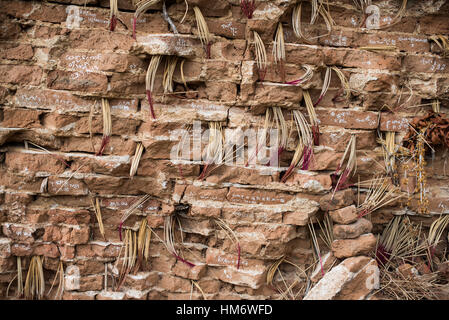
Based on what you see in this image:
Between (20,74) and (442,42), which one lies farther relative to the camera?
(442,42)

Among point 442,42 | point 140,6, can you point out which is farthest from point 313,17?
point 140,6

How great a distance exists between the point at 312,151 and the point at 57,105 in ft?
5.07

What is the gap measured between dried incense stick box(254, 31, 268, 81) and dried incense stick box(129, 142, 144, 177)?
0.84 meters

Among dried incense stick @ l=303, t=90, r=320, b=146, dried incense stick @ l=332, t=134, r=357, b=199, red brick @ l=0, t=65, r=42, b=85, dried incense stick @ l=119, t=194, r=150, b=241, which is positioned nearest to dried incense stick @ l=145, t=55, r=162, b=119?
dried incense stick @ l=119, t=194, r=150, b=241

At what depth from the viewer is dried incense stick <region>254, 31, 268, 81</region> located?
6.83ft

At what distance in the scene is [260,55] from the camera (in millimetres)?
2082

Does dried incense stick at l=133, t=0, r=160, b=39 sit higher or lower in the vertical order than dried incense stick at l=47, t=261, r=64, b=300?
higher

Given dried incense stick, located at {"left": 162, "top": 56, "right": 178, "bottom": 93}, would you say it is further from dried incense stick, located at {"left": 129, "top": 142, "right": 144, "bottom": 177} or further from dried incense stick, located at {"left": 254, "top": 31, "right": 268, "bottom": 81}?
dried incense stick, located at {"left": 254, "top": 31, "right": 268, "bottom": 81}

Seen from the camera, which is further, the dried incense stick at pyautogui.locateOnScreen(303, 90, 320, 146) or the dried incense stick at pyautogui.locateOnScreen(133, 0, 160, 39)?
the dried incense stick at pyautogui.locateOnScreen(303, 90, 320, 146)

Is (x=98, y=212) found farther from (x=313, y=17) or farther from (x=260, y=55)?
(x=313, y=17)

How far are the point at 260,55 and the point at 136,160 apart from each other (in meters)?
0.96

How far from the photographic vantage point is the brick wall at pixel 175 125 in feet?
6.85

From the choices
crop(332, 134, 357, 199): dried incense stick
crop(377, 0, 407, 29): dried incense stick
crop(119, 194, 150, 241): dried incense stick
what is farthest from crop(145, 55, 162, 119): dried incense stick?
crop(377, 0, 407, 29): dried incense stick

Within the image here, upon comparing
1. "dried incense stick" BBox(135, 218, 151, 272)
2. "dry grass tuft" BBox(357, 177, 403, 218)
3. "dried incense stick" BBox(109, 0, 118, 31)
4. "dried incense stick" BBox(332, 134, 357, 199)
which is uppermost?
"dried incense stick" BBox(109, 0, 118, 31)
